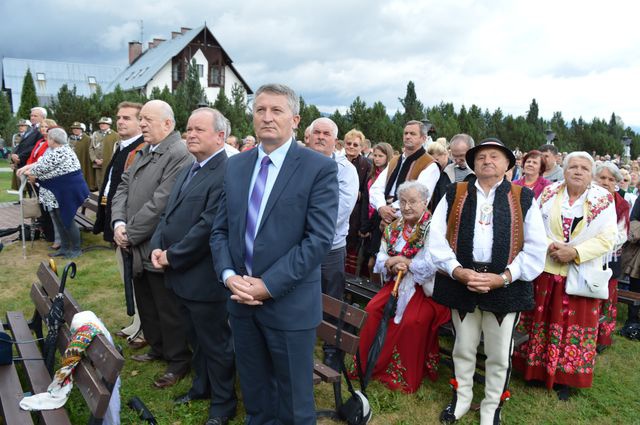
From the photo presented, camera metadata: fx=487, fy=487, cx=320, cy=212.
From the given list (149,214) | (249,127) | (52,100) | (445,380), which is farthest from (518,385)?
(52,100)

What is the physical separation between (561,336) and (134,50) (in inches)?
2050

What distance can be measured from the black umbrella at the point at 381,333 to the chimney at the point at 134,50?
5072cm

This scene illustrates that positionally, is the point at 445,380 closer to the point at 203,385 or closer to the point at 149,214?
the point at 203,385

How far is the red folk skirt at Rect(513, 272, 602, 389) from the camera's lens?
4.00 m

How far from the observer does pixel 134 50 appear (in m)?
48.7

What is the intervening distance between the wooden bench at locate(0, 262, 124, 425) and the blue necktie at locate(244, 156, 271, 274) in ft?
2.69

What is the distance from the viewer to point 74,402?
11.8ft

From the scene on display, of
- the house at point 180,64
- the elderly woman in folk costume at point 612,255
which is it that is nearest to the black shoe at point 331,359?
the elderly woman in folk costume at point 612,255

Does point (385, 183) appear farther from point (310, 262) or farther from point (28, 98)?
point (28, 98)

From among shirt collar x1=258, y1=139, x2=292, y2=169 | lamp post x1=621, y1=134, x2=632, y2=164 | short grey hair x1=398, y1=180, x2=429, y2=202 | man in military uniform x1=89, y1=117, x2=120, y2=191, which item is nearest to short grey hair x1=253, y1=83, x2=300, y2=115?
shirt collar x1=258, y1=139, x2=292, y2=169

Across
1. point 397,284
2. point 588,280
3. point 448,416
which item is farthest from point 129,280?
point 588,280

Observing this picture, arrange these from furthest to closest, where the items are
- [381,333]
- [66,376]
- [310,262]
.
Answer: [381,333], [66,376], [310,262]

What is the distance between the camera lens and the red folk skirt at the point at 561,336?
4004mm

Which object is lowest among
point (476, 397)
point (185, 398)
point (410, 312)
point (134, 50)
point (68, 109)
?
point (476, 397)
